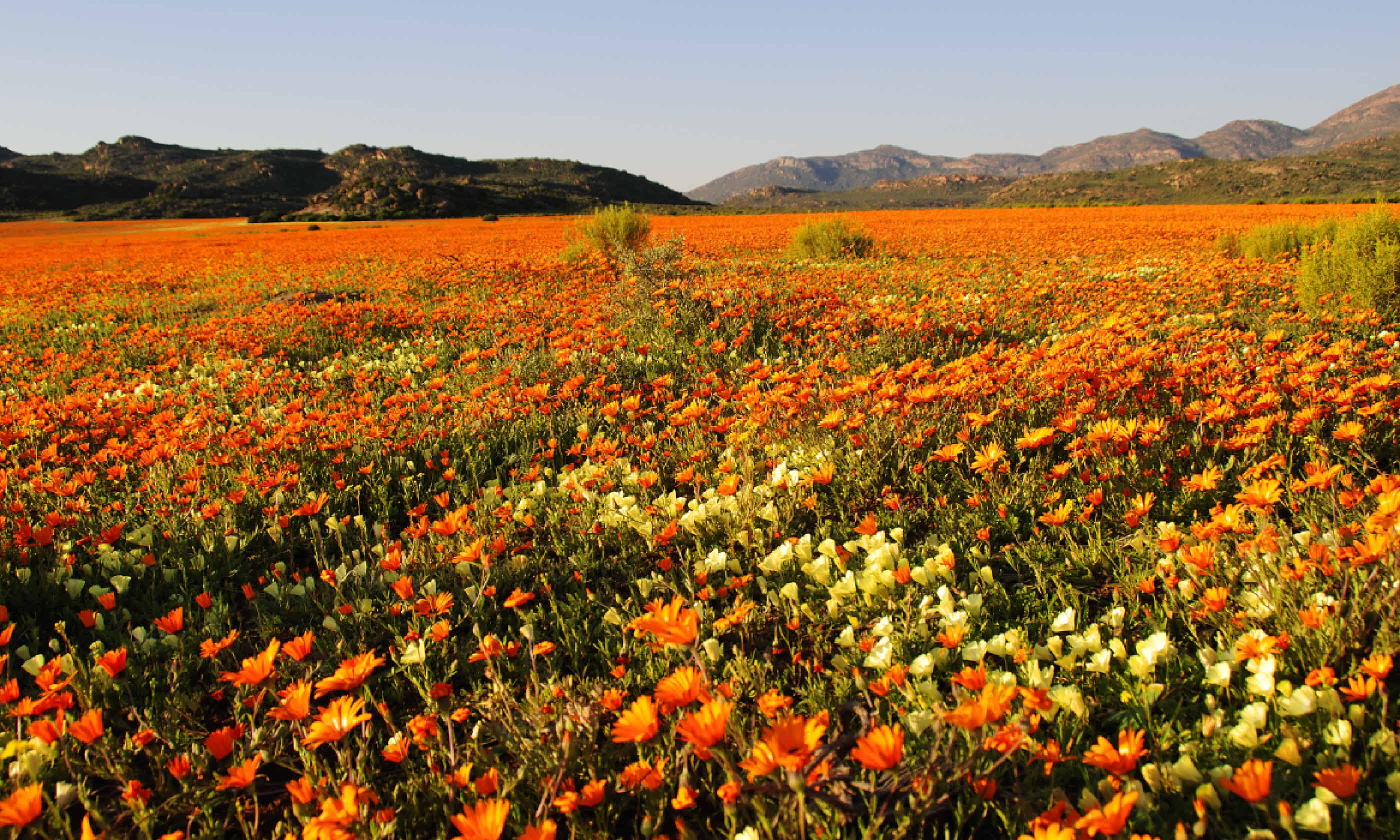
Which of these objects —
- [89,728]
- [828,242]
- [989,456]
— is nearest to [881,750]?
[989,456]

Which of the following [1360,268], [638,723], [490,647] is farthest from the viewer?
[1360,268]

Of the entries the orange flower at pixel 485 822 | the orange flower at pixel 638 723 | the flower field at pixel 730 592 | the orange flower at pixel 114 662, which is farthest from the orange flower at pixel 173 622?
the orange flower at pixel 638 723

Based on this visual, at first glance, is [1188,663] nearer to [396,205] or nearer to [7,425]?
[7,425]

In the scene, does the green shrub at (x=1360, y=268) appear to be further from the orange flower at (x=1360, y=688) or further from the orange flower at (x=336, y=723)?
the orange flower at (x=336, y=723)

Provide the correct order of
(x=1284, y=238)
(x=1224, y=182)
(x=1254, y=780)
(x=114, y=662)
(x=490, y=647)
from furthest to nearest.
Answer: (x=1224, y=182)
(x=1284, y=238)
(x=490, y=647)
(x=114, y=662)
(x=1254, y=780)

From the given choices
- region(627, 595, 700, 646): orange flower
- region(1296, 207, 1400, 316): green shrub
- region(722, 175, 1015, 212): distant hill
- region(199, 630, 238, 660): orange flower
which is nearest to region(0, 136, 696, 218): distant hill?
region(722, 175, 1015, 212): distant hill

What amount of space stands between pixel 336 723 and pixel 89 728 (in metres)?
0.54

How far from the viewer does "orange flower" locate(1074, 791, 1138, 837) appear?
114 cm

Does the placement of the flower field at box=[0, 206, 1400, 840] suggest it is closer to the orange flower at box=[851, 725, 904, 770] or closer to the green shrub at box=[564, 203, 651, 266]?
the orange flower at box=[851, 725, 904, 770]

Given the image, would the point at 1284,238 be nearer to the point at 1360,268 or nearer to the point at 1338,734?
the point at 1360,268

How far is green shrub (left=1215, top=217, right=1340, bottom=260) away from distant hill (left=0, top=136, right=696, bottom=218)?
52.4m

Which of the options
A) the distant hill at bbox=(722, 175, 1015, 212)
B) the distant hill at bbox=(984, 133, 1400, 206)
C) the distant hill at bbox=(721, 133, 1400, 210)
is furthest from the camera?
the distant hill at bbox=(722, 175, 1015, 212)

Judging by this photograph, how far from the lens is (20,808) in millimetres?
1316

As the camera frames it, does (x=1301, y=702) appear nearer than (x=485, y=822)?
No
